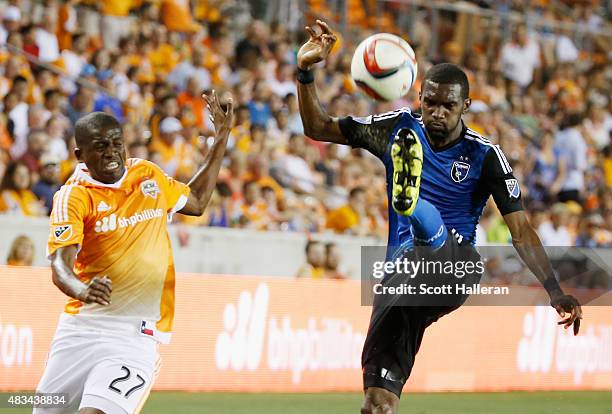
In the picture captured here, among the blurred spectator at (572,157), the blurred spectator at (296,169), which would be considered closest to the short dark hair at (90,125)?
the blurred spectator at (296,169)

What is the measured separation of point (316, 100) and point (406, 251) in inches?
43.9

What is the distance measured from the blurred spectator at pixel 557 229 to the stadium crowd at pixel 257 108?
2 cm

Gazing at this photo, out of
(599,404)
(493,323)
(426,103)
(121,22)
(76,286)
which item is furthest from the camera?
(121,22)

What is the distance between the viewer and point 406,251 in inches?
282

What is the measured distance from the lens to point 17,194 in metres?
12.6

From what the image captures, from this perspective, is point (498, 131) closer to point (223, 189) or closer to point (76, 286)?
point (223, 189)

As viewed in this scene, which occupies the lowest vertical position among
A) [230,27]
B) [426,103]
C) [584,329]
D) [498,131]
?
[584,329]

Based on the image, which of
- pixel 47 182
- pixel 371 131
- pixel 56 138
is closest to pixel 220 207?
pixel 56 138

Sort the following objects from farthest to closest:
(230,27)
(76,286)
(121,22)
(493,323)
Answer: (230,27) < (121,22) < (493,323) < (76,286)

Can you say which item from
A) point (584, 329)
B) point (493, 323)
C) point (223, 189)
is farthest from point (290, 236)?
point (584, 329)

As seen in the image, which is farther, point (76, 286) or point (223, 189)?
point (223, 189)

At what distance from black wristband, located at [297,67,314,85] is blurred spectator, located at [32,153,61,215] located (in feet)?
20.2

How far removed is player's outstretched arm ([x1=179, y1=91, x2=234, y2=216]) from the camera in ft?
22.6

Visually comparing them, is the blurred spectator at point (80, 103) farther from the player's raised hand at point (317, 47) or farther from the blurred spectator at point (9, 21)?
the player's raised hand at point (317, 47)
